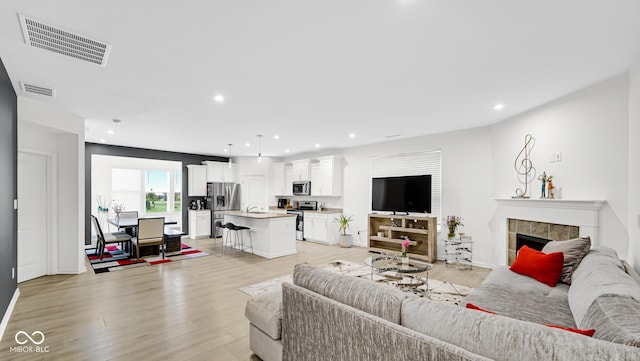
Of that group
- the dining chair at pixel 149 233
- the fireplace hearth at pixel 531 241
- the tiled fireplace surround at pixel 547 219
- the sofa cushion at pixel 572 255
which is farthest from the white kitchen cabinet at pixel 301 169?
the sofa cushion at pixel 572 255

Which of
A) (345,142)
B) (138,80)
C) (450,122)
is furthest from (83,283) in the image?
(450,122)

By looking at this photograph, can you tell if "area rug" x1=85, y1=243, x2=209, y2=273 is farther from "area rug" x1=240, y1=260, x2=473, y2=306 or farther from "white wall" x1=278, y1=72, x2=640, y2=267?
"white wall" x1=278, y1=72, x2=640, y2=267

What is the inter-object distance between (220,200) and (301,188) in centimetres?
262

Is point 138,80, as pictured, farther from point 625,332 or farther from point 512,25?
point 625,332

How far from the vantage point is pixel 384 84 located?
3373 mm

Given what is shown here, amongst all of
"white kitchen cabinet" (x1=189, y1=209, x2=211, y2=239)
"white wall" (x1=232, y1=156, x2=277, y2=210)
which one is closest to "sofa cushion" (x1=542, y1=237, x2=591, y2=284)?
"white wall" (x1=232, y1=156, x2=277, y2=210)

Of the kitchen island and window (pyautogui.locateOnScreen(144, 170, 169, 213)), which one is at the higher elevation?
window (pyautogui.locateOnScreen(144, 170, 169, 213))

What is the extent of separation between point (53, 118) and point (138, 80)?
2.38m

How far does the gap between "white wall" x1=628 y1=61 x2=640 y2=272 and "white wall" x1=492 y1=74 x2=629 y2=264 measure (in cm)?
21

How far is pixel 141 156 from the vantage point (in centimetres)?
809

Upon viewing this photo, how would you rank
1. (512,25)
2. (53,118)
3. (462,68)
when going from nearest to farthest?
(512,25) < (462,68) < (53,118)

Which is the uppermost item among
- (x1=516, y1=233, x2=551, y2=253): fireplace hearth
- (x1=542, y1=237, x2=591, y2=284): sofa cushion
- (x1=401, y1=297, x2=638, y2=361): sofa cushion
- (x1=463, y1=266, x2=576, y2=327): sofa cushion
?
(x1=401, y1=297, x2=638, y2=361): sofa cushion

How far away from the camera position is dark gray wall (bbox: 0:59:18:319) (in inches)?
117

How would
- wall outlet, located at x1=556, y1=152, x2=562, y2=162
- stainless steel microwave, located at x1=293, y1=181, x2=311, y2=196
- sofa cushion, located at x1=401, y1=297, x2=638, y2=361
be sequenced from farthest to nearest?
1. stainless steel microwave, located at x1=293, y1=181, x2=311, y2=196
2. wall outlet, located at x1=556, y1=152, x2=562, y2=162
3. sofa cushion, located at x1=401, y1=297, x2=638, y2=361
